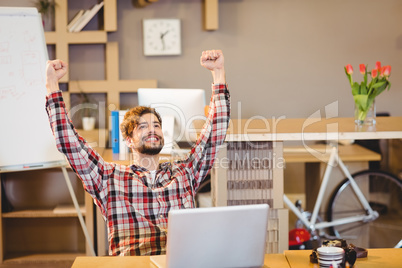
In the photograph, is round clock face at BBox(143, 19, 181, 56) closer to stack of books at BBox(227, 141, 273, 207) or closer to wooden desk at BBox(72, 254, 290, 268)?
stack of books at BBox(227, 141, 273, 207)

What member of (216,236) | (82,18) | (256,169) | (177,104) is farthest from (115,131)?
(216,236)

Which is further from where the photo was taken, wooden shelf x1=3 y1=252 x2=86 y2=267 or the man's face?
wooden shelf x1=3 y1=252 x2=86 y2=267

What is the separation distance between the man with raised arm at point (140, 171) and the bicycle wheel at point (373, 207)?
2021 millimetres

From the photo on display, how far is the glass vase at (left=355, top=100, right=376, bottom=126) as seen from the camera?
3.23m

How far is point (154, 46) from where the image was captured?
4707 mm

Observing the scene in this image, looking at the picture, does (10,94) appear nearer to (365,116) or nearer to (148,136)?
(148,136)

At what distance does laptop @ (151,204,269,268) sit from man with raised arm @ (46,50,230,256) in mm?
622

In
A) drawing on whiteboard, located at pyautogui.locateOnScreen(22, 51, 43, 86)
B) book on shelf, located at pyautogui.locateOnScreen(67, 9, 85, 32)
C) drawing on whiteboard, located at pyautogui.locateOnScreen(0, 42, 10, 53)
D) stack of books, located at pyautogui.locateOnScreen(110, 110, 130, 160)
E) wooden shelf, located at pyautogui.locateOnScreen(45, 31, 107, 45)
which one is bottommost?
stack of books, located at pyautogui.locateOnScreen(110, 110, 130, 160)

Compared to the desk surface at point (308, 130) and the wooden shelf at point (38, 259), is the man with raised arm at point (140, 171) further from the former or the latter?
the wooden shelf at point (38, 259)

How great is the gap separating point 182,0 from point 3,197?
193 cm

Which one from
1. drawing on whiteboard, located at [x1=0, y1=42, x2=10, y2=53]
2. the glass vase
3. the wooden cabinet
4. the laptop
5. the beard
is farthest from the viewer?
the wooden cabinet

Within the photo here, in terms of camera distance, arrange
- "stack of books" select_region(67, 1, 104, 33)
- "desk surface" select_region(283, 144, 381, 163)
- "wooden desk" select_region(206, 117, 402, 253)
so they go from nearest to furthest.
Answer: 1. "wooden desk" select_region(206, 117, 402, 253)
2. "desk surface" select_region(283, 144, 381, 163)
3. "stack of books" select_region(67, 1, 104, 33)

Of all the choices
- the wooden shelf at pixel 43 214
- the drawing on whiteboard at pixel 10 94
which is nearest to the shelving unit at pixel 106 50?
the wooden shelf at pixel 43 214

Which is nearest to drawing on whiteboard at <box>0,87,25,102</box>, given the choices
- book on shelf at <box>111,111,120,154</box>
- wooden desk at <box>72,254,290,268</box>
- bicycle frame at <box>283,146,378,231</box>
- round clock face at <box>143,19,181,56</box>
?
book on shelf at <box>111,111,120,154</box>
